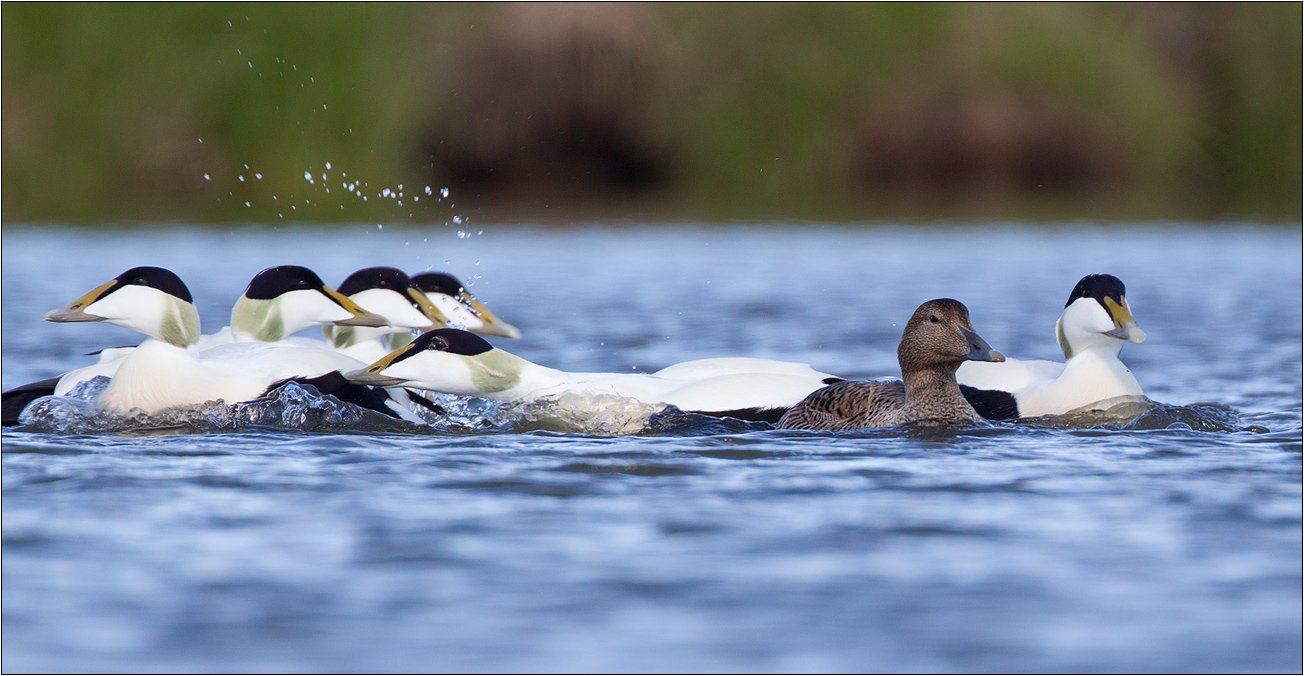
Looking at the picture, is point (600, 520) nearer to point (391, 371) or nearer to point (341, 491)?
point (341, 491)

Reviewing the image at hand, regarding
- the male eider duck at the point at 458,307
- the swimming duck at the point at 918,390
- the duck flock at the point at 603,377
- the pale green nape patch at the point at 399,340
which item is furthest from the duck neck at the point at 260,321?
the swimming duck at the point at 918,390

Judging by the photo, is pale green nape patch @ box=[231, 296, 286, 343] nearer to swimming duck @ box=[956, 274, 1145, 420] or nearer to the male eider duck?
the male eider duck

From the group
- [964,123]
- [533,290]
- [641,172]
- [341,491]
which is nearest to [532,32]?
[641,172]

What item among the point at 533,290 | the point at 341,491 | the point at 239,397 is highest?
the point at 533,290

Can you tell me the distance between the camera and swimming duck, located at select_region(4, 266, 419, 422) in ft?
23.2

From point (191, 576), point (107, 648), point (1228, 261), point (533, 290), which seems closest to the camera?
point (107, 648)

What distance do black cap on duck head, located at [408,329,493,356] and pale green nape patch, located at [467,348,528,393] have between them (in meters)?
0.04

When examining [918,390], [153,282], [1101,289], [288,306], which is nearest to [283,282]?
[288,306]

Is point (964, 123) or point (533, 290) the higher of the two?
point (964, 123)

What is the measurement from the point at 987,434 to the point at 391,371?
96.6 inches

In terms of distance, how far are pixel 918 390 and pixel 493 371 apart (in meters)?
1.78

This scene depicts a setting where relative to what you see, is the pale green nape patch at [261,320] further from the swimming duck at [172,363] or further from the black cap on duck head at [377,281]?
the swimming duck at [172,363]

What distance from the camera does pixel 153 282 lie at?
7285mm

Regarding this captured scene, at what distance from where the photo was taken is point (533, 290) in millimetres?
14109
